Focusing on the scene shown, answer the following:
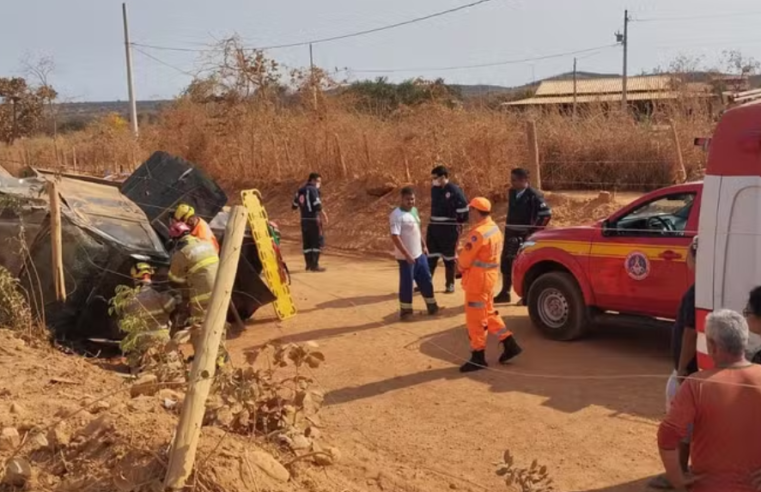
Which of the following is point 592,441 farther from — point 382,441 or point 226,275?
point 226,275

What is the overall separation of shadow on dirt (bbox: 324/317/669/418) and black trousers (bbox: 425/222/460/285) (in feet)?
6.97

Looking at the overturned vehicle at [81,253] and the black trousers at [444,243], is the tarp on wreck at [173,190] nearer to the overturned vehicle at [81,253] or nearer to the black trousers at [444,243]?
the overturned vehicle at [81,253]

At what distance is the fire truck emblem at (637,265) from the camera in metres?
7.91

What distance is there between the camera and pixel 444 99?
2045cm

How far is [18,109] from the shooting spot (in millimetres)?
41500

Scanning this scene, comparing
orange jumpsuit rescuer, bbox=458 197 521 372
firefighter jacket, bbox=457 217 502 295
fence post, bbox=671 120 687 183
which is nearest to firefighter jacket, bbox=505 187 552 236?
orange jumpsuit rescuer, bbox=458 197 521 372

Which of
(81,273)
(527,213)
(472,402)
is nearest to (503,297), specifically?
(527,213)

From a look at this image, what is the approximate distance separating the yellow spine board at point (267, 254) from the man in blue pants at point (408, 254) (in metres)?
1.48

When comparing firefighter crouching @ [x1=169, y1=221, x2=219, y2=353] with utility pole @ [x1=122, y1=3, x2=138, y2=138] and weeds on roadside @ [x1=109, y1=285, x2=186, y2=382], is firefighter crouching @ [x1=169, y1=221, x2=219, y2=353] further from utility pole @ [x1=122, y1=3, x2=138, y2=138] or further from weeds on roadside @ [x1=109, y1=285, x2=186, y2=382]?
utility pole @ [x1=122, y1=3, x2=138, y2=138]

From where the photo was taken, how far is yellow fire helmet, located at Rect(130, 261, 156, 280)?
8.29 m

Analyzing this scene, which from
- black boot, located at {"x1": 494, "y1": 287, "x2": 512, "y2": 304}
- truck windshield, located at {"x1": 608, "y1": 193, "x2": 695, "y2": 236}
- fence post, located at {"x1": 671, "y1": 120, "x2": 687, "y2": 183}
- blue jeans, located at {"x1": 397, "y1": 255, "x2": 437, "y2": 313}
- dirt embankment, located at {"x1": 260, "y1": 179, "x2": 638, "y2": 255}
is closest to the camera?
truck windshield, located at {"x1": 608, "y1": 193, "x2": 695, "y2": 236}

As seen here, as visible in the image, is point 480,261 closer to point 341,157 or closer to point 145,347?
point 145,347

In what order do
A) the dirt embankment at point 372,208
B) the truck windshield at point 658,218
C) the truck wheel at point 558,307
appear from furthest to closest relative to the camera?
the dirt embankment at point 372,208
the truck wheel at point 558,307
the truck windshield at point 658,218

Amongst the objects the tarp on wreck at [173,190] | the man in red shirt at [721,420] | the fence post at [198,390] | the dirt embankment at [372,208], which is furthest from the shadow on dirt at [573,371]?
the dirt embankment at [372,208]
